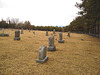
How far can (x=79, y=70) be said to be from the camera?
4.19m

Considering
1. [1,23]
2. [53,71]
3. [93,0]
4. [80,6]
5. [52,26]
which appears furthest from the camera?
[52,26]

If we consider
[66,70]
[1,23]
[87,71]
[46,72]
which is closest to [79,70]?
[87,71]

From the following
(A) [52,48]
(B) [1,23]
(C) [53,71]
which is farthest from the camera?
(B) [1,23]

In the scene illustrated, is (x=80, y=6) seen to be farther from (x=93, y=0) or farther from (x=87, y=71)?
(x=87, y=71)

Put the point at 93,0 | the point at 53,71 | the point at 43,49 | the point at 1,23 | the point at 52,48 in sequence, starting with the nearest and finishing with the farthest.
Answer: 1. the point at 53,71
2. the point at 43,49
3. the point at 52,48
4. the point at 93,0
5. the point at 1,23

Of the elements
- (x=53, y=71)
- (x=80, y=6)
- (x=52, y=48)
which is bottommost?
(x=53, y=71)

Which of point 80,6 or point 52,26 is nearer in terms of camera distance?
point 80,6

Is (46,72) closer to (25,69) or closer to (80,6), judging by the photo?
(25,69)

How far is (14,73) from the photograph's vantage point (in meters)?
3.77

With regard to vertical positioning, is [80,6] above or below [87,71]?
above

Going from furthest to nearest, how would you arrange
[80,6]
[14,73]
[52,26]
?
1. [52,26]
2. [80,6]
3. [14,73]

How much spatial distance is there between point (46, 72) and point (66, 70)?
102 cm

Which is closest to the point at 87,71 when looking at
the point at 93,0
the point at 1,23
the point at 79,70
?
the point at 79,70

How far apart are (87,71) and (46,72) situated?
2.03m
